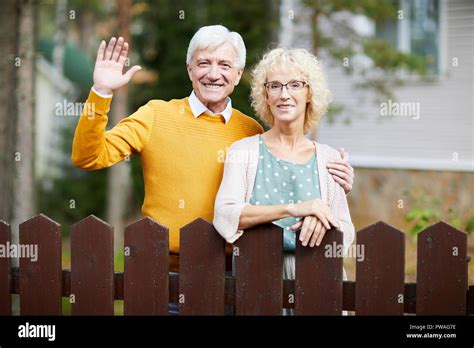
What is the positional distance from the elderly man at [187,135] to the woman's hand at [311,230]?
46 cm

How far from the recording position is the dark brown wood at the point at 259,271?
9.50 ft

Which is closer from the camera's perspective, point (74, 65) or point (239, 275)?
point (239, 275)

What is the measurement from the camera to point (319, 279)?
2.92 m

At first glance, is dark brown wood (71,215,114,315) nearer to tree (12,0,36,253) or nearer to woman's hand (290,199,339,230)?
woman's hand (290,199,339,230)

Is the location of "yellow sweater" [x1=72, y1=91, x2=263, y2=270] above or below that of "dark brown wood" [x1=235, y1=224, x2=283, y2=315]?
above

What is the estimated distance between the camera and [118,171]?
10953 millimetres

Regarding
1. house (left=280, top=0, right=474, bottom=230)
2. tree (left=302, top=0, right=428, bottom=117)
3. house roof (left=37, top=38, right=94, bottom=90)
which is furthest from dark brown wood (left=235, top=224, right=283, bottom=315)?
house roof (left=37, top=38, right=94, bottom=90)

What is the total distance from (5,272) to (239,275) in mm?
1124

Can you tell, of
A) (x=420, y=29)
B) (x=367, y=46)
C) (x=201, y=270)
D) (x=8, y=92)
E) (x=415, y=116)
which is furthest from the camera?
(x=420, y=29)

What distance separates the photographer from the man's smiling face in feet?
9.77

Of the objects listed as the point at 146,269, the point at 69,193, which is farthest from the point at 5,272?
the point at 69,193

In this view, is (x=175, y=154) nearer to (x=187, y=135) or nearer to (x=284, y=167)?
(x=187, y=135)

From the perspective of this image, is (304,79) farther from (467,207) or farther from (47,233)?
(467,207)

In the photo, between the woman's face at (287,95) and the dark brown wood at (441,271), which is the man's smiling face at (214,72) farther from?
the dark brown wood at (441,271)
